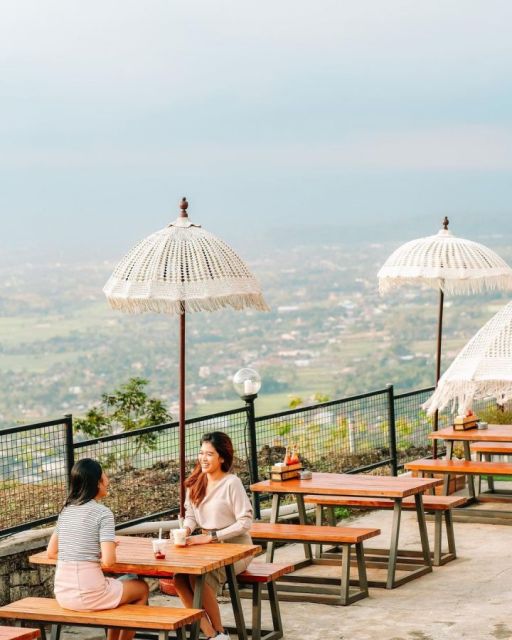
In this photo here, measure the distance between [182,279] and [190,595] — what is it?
88.3 inches

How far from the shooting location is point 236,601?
7.86 metres

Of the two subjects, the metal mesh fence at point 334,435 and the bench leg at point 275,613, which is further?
the metal mesh fence at point 334,435

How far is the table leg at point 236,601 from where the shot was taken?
25.4 feet

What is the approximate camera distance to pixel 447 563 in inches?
408

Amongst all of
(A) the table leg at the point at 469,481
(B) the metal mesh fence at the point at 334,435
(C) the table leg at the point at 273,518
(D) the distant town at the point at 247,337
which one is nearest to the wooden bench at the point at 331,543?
(C) the table leg at the point at 273,518

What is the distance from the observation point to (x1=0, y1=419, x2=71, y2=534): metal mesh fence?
891cm

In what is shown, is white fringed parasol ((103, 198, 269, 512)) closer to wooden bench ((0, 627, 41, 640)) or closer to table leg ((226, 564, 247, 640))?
table leg ((226, 564, 247, 640))

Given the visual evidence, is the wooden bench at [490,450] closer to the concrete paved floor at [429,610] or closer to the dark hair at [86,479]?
the concrete paved floor at [429,610]

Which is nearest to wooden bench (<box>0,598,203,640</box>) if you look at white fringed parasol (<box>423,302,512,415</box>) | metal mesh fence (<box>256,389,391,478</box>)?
white fringed parasol (<box>423,302,512,415</box>)

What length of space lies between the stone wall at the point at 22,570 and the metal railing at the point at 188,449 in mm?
101

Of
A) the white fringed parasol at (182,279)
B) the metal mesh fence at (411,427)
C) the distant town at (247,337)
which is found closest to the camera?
the white fringed parasol at (182,279)

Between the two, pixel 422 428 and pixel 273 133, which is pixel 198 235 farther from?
pixel 273 133

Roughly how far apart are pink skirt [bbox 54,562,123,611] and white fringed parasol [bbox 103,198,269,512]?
1976mm

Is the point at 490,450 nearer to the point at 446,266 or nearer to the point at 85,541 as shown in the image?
the point at 446,266
